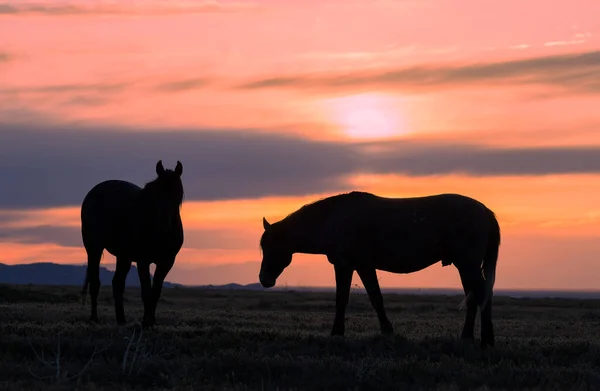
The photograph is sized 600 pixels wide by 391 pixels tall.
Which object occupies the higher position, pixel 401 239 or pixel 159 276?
pixel 401 239

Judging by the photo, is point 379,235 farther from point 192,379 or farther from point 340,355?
point 192,379

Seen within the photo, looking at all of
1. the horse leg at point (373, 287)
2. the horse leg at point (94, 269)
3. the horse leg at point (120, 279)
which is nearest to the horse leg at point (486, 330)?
the horse leg at point (373, 287)

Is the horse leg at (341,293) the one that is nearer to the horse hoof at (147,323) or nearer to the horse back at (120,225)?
the horse back at (120,225)

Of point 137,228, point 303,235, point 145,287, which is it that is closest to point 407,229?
point 303,235

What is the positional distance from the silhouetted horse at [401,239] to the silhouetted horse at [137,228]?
2654 millimetres

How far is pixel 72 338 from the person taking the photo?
1520cm

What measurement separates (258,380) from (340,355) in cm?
210

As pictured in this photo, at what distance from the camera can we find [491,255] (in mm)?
16938

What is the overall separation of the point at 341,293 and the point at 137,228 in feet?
13.8

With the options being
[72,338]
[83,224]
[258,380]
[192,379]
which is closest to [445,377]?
[258,380]

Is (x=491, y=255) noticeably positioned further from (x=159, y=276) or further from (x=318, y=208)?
(x=159, y=276)

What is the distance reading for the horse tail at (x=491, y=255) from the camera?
55.1 feet

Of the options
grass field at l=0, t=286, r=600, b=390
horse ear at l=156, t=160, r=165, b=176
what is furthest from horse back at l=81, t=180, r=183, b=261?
grass field at l=0, t=286, r=600, b=390

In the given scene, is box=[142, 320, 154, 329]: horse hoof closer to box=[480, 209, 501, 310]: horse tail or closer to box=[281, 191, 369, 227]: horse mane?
box=[281, 191, 369, 227]: horse mane
